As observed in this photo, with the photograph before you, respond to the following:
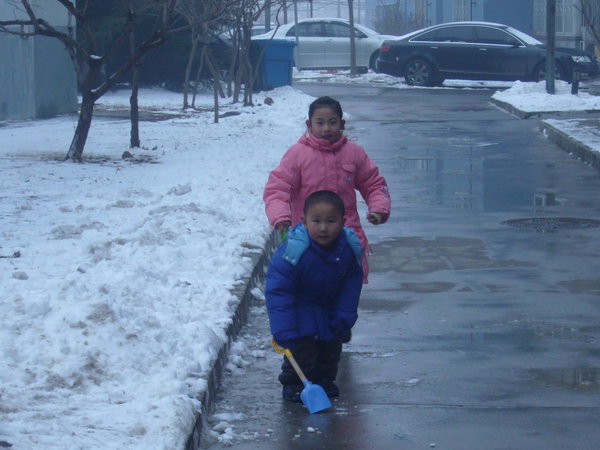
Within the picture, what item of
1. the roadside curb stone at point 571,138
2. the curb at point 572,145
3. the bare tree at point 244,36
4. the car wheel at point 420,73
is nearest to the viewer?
the curb at point 572,145

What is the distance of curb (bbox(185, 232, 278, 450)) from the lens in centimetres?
457

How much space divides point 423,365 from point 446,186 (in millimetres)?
6863

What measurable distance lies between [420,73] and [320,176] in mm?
25289

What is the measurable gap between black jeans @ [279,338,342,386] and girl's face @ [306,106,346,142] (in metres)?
1.09

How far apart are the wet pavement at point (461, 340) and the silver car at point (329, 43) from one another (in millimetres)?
25947

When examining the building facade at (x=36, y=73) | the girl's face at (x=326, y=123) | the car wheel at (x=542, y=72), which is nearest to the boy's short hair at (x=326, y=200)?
the girl's face at (x=326, y=123)

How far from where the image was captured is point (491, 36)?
3003cm

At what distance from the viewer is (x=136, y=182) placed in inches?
455

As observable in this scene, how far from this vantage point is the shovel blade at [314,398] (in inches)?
195

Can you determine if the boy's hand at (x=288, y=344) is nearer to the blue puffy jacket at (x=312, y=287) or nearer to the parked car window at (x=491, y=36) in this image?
the blue puffy jacket at (x=312, y=287)

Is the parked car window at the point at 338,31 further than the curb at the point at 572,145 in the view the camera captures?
Yes

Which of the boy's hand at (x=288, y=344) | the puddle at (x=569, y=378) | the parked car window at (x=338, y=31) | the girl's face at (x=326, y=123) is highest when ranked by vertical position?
the parked car window at (x=338, y=31)

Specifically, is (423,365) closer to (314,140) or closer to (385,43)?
(314,140)

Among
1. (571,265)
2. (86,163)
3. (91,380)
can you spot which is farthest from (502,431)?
(86,163)
